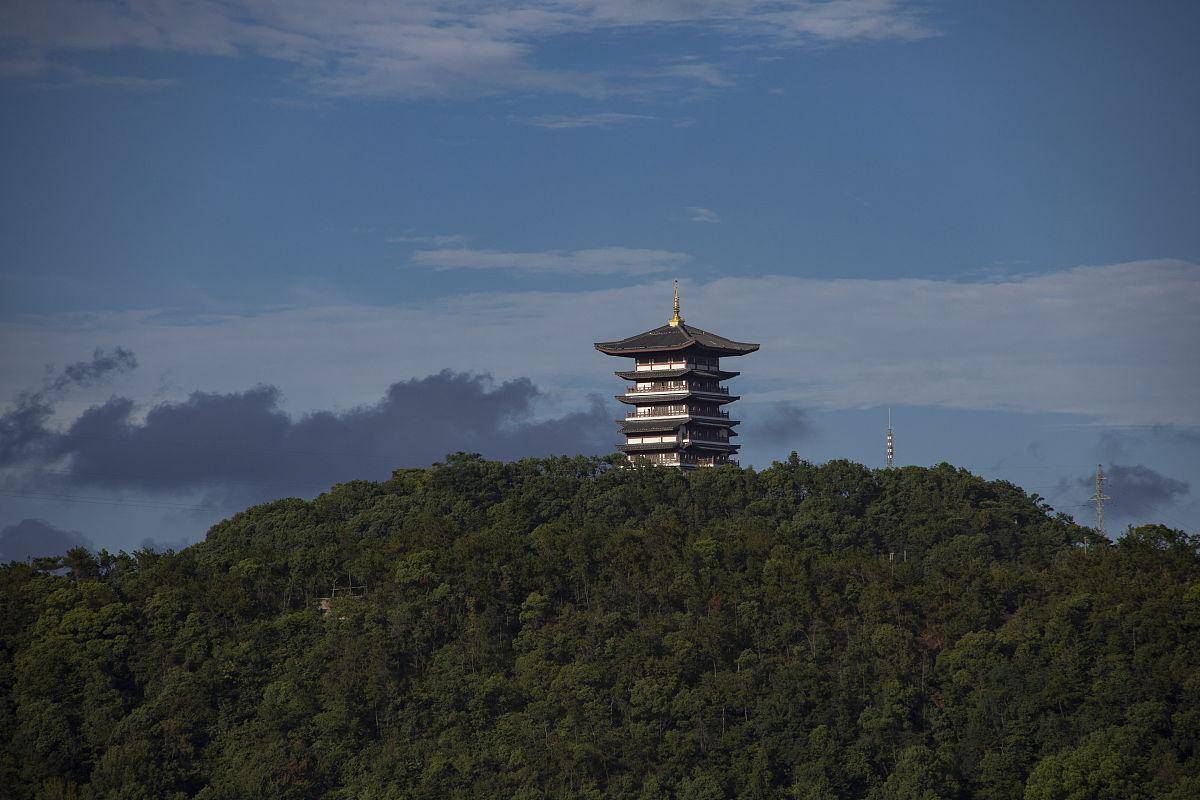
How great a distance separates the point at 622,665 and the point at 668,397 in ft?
69.4

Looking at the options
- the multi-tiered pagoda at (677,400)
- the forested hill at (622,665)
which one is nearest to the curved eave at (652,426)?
the multi-tiered pagoda at (677,400)

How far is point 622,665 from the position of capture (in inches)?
2313

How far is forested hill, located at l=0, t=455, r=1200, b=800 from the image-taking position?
5434 cm

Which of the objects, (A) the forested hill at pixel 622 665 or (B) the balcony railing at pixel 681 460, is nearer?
(A) the forested hill at pixel 622 665

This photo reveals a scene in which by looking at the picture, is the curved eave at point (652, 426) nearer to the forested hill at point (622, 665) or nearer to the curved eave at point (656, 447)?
the curved eave at point (656, 447)

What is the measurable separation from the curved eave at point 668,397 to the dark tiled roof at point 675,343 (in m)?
1.81

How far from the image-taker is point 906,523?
70.8 meters

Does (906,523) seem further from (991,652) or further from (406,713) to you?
(406,713)

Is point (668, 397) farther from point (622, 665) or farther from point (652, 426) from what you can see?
point (622, 665)

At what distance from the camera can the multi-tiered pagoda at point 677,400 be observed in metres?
78.1

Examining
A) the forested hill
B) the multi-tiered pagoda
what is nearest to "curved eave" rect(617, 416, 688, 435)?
the multi-tiered pagoda

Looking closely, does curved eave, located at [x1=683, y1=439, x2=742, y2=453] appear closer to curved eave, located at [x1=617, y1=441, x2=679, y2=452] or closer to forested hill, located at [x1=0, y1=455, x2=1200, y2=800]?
curved eave, located at [x1=617, y1=441, x2=679, y2=452]

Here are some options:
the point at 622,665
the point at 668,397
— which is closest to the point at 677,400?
the point at 668,397

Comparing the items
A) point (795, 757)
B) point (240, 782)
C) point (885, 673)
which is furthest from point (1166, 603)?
point (240, 782)
